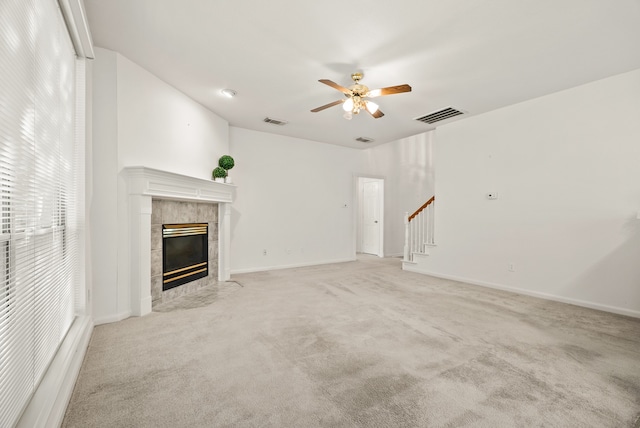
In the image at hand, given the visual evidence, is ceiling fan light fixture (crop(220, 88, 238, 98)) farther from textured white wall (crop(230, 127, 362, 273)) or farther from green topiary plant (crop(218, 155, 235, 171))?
textured white wall (crop(230, 127, 362, 273))

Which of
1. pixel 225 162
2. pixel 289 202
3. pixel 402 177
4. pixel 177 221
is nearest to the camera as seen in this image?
pixel 177 221

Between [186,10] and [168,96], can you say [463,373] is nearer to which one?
[186,10]

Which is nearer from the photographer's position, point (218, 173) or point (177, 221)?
point (177, 221)

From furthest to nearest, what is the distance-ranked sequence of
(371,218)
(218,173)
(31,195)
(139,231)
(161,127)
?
1. (371,218)
2. (218,173)
3. (161,127)
4. (139,231)
5. (31,195)

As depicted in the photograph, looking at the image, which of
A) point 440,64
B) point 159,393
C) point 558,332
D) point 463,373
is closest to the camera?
point 159,393

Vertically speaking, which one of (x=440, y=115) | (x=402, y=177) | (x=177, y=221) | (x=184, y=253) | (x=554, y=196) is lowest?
(x=184, y=253)

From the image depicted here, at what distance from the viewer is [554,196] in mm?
3758

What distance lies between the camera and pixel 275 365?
6.76 feet

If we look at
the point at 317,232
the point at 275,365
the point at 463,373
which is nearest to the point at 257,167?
the point at 317,232

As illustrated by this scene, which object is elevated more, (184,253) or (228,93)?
(228,93)

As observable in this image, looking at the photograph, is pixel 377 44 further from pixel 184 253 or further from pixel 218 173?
pixel 184 253

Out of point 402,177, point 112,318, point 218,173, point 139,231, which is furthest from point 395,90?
point 402,177

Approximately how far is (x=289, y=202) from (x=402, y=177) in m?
3.52

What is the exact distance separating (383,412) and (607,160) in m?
3.97
